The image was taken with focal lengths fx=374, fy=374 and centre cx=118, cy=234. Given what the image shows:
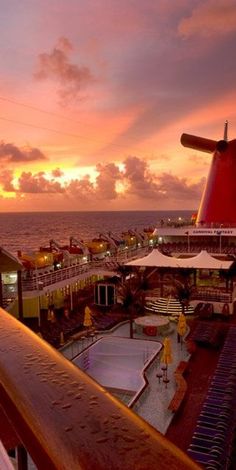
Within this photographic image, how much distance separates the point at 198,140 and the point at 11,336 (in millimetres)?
34605

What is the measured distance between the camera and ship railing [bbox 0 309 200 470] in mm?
867

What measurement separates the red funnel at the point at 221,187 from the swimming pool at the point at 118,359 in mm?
18435

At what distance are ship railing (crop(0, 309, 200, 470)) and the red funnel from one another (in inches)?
1250

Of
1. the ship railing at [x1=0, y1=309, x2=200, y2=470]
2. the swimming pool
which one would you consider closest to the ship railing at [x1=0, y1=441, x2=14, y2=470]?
the ship railing at [x1=0, y1=309, x2=200, y2=470]

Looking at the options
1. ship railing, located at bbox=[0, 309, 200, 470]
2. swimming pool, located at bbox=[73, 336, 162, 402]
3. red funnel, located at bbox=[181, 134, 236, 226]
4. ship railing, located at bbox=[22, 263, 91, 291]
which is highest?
red funnel, located at bbox=[181, 134, 236, 226]

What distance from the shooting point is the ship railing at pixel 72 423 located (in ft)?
2.84

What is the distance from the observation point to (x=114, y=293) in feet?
74.7

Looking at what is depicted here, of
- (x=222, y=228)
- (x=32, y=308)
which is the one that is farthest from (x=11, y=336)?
(x=222, y=228)

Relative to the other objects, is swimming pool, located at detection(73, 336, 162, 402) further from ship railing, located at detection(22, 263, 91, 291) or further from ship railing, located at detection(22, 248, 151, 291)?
ship railing, located at detection(22, 248, 151, 291)

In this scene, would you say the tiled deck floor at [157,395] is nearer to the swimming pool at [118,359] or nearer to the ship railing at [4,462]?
the swimming pool at [118,359]

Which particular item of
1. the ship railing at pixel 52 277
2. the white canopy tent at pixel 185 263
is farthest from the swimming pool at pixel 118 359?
the white canopy tent at pixel 185 263

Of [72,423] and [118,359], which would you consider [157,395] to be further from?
[72,423]

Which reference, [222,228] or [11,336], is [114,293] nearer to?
[222,228]

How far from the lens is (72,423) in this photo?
3.20 feet
